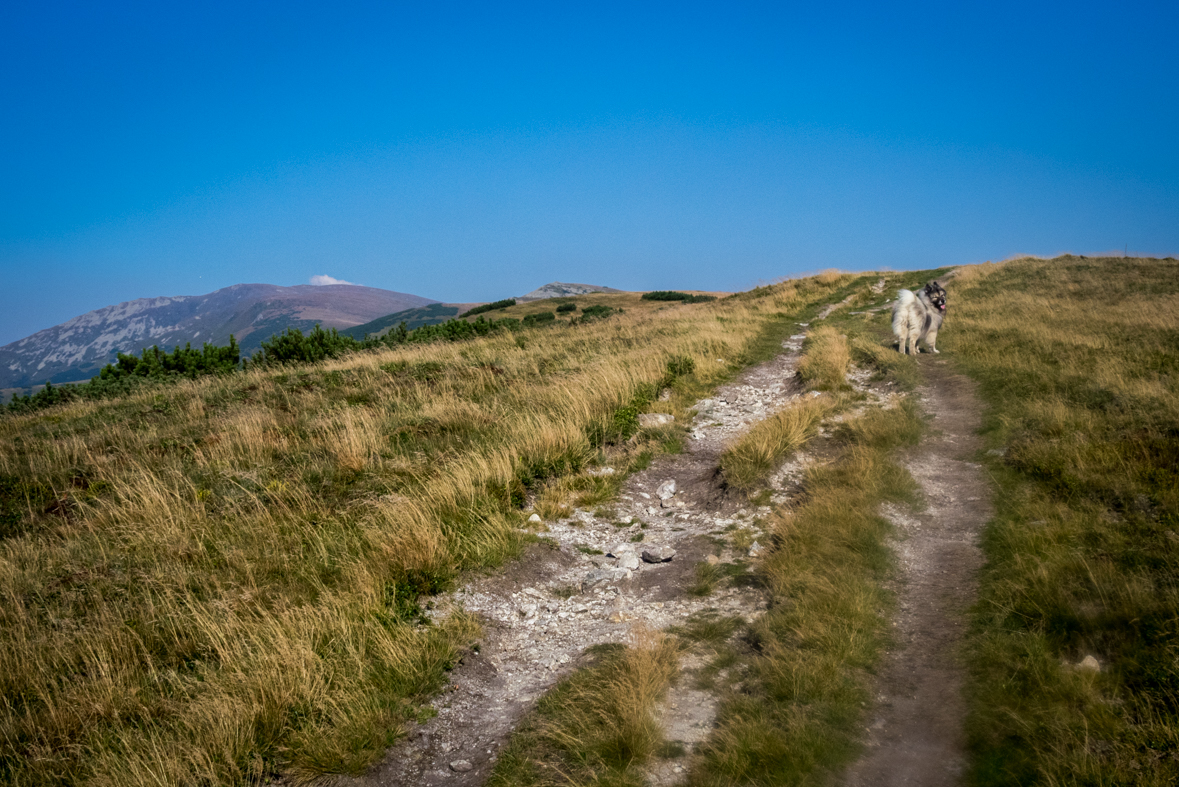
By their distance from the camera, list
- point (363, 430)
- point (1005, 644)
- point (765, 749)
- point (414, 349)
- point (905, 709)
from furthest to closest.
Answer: point (414, 349)
point (363, 430)
point (1005, 644)
point (905, 709)
point (765, 749)

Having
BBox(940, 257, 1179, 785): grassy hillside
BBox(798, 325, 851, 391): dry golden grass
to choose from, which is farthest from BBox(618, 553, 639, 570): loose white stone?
BBox(798, 325, 851, 391): dry golden grass

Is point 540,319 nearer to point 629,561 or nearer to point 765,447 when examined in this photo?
point 765,447

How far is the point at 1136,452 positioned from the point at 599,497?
18.6 feet

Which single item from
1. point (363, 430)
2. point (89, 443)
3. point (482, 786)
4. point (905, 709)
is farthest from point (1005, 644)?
point (89, 443)

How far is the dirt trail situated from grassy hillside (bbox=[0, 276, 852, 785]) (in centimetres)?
289

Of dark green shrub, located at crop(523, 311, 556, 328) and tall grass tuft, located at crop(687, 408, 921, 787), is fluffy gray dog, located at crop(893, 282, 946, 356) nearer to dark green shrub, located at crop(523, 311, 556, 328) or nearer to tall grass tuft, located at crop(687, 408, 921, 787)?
tall grass tuft, located at crop(687, 408, 921, 787)

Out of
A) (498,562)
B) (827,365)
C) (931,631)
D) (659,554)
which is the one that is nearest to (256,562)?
(498,562)

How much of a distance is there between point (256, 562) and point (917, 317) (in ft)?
47.4

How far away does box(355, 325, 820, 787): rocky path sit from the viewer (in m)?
3.59

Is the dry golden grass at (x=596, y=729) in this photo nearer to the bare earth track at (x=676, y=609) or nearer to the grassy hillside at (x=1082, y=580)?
the bare earth track at (x=676, y=609)

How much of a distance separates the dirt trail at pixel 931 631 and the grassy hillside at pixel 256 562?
9.48 ft

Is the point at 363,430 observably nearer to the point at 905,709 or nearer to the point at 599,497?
the point at 599,497

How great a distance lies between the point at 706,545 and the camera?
20.2 ft

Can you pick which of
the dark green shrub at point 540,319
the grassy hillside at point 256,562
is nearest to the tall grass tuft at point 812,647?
the grassy hillside at point 256,562
